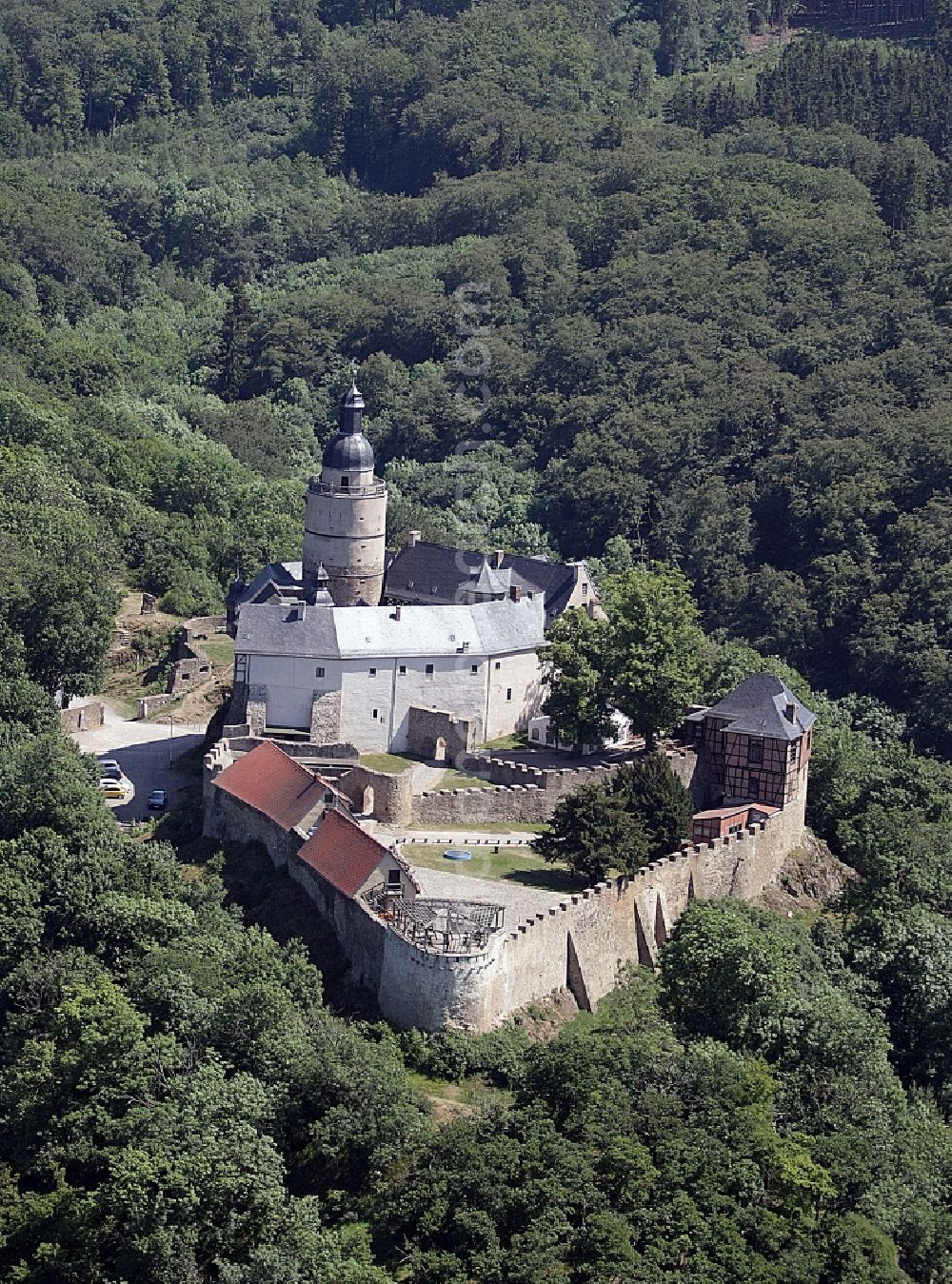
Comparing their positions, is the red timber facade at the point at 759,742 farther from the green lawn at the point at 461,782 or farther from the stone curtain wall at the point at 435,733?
the stone curtain wall at the point at 435,733

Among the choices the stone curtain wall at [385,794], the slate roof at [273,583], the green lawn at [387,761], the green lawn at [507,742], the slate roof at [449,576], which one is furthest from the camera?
the slate roof at [449,576]

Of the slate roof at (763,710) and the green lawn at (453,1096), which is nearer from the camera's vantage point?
the green lawn at (453,1096)

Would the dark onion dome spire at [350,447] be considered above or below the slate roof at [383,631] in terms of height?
above

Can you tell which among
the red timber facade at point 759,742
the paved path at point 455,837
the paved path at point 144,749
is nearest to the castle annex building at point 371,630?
the paved path at point 144,749

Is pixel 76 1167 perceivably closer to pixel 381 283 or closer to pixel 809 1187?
pixel 809 1187

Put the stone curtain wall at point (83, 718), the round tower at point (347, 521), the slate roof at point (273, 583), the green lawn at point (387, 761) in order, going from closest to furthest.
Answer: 1. the green lawn at point (387, 761)
2. the stone curtain wall at point (83, 718)
3. the slate roof at point (273, 583)
4. the round tower at point (347, 521)

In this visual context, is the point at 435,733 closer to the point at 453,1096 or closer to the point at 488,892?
the point at 488,892

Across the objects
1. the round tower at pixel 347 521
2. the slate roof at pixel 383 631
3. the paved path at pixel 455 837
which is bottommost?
the paved path at pixel 455 837

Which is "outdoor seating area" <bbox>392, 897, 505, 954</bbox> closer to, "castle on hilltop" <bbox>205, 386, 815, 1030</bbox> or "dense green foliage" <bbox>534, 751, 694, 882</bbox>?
"castle on hilltop" <bbox>205, 386, 815, 1030</bbox>

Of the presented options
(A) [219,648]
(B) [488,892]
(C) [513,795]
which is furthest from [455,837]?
(A) [219,648]
